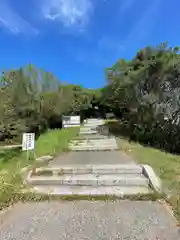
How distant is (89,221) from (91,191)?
0.98 m

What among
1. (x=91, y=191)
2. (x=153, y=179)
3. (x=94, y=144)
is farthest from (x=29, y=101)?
(x=153, y=179)

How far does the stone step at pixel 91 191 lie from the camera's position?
373cm

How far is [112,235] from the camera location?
258 cm

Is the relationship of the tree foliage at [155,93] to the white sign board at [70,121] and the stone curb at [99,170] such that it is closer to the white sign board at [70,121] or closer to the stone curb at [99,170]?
the stone curb at [99,170]

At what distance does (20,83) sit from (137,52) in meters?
7.33

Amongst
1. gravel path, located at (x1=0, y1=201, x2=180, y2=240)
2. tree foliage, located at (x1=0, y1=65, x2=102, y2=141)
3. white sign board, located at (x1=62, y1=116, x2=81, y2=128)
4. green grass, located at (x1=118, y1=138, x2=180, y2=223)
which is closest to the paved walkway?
gravel path, located at (x1=0, y1=201, x2=180, y2=240)

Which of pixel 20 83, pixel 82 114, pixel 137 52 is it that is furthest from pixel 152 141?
pixel 82 114

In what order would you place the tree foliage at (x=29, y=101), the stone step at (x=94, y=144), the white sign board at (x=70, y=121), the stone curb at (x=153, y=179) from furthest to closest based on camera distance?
the white sign board at (x=70, y=121)
the tree foliage at (x=29, y=101)
the stone step at (x=94, y=144)
the stone curb at (x=153, y=179)

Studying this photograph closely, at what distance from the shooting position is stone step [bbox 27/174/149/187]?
4.21 meters

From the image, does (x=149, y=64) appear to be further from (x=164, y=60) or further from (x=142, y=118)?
(x=142, y=118)

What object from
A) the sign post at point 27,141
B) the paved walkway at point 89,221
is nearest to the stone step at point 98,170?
the sign post at point 27,141

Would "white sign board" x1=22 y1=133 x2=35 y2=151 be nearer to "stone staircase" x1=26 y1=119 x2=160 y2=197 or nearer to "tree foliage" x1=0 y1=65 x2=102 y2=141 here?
"stone staircase" x1=26 y1=119 x2=160 y2=197

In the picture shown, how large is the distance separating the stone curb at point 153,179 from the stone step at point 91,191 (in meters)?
0.13

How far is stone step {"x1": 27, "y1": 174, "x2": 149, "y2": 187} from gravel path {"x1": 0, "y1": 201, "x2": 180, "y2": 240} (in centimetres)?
75
